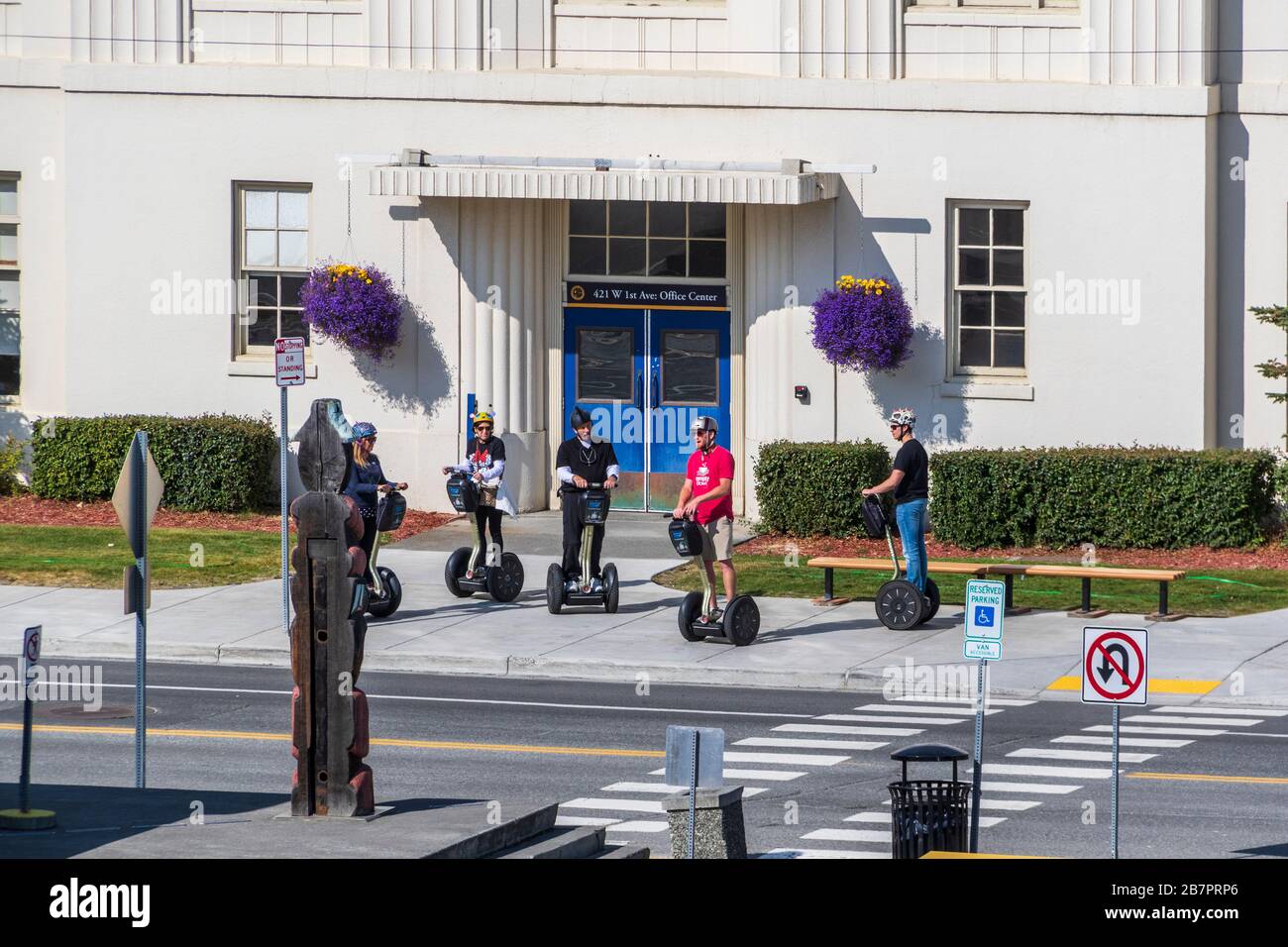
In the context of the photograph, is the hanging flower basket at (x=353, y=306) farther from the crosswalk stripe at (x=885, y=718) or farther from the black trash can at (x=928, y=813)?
the black trash can at (x=928, y=813)

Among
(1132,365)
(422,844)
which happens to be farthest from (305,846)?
(1132,365)

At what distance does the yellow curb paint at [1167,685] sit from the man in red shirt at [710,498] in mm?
3087

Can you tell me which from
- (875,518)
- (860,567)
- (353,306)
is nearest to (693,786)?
(875,518)

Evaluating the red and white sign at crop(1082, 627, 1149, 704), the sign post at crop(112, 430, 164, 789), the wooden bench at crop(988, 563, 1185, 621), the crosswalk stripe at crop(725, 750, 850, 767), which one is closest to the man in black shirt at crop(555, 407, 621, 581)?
the wooden bench at crop(988, 563, 1185, 621)

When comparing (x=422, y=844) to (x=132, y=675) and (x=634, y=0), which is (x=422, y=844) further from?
(x=634, y=0)

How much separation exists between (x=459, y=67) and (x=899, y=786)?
16.7 metres

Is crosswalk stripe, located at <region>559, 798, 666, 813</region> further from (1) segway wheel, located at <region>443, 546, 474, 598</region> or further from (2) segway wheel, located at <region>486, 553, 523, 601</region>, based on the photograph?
(1) segway wheel, located at <region>443, 546, 474, 598</region>

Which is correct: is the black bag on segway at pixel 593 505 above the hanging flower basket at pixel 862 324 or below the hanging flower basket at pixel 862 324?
below

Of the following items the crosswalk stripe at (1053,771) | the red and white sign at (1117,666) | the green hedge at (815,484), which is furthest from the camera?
the green hedge at (815,484)

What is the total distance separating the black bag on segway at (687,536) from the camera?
1767 cm

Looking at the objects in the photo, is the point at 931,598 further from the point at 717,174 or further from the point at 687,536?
the point at 717,174

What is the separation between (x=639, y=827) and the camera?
38.3ft

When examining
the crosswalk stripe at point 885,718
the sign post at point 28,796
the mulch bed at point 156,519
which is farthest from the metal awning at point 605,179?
the sign post at point 28,796

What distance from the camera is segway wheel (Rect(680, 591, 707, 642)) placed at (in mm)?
18183
